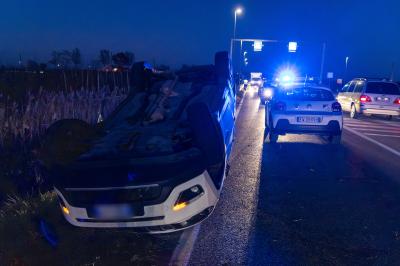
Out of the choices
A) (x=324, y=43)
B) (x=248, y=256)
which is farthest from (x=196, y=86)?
(x=324, y=43)

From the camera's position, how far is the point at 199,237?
171 inches

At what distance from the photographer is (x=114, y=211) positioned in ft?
11.9

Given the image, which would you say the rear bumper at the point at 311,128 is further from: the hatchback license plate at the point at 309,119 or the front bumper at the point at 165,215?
the front bumper at the point at 165,215

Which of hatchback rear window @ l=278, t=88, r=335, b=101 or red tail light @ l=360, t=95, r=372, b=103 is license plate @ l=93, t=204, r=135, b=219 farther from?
red tail light @ l=360, t=95, r=372, b=103

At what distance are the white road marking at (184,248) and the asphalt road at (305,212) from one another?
30mm

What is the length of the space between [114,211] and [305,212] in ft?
9.00

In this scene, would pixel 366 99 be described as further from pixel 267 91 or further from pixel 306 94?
pixel 306 94

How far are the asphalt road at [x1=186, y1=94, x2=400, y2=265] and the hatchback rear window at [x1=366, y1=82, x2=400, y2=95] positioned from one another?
8.40m

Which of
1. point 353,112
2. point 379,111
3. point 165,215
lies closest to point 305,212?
point 165,215

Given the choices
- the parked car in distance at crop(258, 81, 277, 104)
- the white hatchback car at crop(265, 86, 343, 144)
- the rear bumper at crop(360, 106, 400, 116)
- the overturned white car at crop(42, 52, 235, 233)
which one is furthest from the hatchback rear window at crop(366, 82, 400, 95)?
the overturned white car at crop(42, 52, 235, 233)

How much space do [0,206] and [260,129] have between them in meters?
8.89

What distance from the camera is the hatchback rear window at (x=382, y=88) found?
16.6 m

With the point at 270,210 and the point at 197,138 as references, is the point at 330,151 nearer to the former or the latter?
the point at 270,210

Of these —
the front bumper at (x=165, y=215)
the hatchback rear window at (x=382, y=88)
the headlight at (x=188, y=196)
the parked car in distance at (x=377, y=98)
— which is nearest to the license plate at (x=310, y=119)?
the front bumper at (x=165, y=215)
